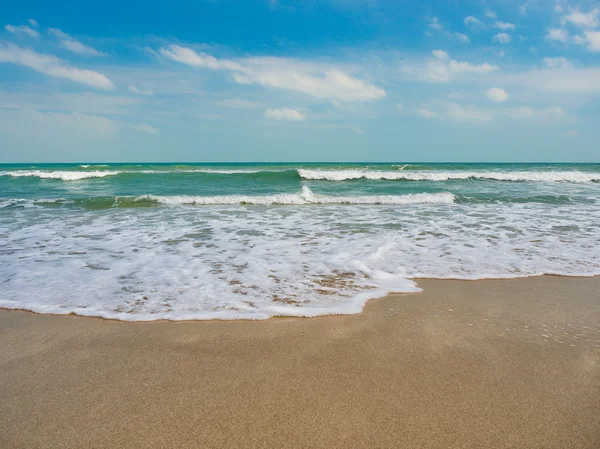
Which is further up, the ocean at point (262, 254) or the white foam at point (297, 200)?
the white foam at point (297, 200)

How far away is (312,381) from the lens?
2252 mm

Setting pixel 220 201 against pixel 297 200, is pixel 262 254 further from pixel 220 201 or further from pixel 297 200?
pixel 220 201

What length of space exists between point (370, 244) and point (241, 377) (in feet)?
13.1

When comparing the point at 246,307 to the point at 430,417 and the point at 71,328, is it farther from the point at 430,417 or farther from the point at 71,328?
the point at 430,417

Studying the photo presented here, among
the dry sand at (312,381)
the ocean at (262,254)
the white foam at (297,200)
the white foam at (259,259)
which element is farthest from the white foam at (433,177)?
the dry sand at (312,381)

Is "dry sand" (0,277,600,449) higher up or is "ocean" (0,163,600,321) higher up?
"ocean" (0,163,600,321)

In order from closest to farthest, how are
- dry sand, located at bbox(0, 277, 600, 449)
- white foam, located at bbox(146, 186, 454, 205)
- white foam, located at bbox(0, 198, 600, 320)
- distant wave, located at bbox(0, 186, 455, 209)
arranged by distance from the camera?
dry sand, located at bbox(0, 277, 600, 449), white foam, located at bbox(0, 198, 600, 320), distant wave, located at bbox(0, 186, 455, 209), white foam, located at bbox(146, 186, 454, 205)

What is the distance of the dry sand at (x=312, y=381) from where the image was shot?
1814 millimetres

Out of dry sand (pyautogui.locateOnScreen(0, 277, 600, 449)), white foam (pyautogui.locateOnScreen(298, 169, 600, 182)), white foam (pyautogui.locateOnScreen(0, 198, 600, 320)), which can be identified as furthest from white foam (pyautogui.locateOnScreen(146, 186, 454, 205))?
dry sand (pyautogui.locateOnScreen(0, 277, 600, 449))

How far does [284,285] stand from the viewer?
4.08m

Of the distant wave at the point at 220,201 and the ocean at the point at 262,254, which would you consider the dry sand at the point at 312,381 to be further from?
the distant wave at the point at 220,201

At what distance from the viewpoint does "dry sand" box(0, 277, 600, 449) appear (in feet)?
5.95

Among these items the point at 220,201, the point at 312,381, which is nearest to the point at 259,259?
the point at 312,381

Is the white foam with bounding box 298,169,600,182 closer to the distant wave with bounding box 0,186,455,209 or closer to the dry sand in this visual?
the distant wave with bounding box 0,186,455,209
